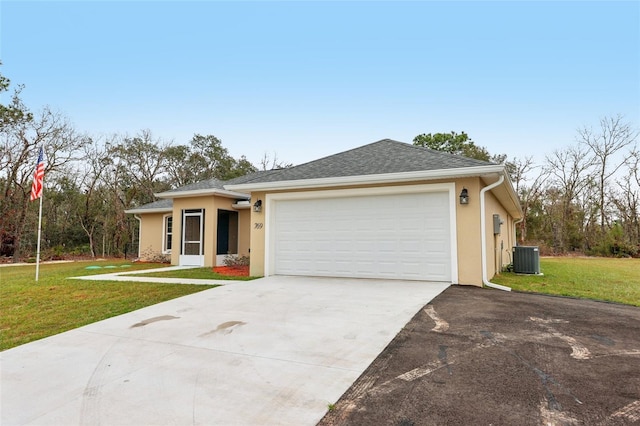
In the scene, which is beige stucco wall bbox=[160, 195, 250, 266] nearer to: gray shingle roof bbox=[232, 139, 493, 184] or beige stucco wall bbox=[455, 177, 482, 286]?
gray shingle roof bbox=[232, 139, 493, 184]

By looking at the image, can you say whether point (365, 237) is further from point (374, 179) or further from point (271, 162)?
point (271, 162)

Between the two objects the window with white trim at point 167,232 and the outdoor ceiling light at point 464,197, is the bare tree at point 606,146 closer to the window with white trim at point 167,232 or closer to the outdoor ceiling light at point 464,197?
the outdoor ceiling light at point 464,197

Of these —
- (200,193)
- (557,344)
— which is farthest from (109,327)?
(200,193)

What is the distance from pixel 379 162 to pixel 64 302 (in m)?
7.50

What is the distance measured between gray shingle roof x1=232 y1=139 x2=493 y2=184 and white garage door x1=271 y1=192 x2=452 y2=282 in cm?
65

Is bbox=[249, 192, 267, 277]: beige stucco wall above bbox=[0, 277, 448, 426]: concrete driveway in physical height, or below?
above

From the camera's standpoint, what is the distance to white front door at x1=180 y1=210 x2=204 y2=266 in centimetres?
1261

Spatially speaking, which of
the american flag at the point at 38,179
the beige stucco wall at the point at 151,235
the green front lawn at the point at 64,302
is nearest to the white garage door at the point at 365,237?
the green front lawn at the point at 64,302

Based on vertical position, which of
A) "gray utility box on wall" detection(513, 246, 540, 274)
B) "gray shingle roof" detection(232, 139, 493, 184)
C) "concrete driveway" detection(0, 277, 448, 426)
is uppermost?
"gray shingle roof" detection(232, 139, 493, 184)

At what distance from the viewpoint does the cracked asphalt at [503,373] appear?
86.4 inches

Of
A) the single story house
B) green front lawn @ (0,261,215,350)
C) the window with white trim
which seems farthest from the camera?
the window with white trim

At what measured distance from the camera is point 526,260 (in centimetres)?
1033

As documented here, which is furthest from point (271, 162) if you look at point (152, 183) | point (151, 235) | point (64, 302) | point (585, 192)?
point (585, 192)

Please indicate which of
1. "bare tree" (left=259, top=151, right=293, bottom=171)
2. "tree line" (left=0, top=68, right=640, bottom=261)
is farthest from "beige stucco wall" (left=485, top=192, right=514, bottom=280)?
"bare tree" (left=259, top=151, right=293, bottom=171)
